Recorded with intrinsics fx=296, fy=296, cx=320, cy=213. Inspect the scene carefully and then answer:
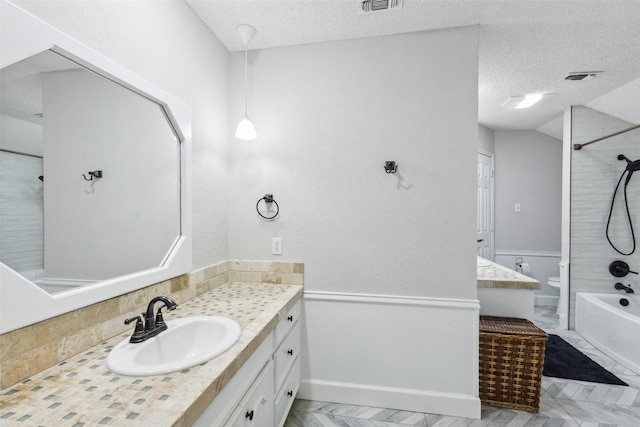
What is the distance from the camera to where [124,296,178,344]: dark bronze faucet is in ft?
3.80

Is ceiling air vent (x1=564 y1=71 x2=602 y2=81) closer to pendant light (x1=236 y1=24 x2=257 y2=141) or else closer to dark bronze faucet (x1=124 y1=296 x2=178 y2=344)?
pendant light (x1=236 y1=24 x2=257 y2=141)

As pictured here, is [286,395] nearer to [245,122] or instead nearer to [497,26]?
[245,122]

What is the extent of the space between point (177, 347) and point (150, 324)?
18 centimetres

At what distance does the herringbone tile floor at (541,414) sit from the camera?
1.86 metres

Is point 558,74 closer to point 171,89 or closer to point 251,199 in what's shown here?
point 251,199

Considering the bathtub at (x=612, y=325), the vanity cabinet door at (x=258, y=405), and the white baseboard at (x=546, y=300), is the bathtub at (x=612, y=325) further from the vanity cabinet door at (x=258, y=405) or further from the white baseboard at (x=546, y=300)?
the vanity cabinet door at (x=258, y=405)

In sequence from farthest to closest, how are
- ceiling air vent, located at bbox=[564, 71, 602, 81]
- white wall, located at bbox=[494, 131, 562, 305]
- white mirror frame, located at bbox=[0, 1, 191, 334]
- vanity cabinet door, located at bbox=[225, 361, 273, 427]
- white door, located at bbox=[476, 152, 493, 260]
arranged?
white wall, located at bbox=[494, 131, 562, 305]
white door, located at bbox=[476, 152, 493, 260]
ceiling air vent, located at bbox=[564, 71, 602, 81]
vanity cabinet door, located at bbox=[225, 361, 273, 427]
white mirror frame, located at bbox=[0, 1, 191, 334]

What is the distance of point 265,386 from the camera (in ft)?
4.60

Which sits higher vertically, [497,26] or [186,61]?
[497,26]

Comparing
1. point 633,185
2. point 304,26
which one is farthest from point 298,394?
point 633,185

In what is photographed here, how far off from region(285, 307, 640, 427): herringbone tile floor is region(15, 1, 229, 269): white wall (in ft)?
4.10

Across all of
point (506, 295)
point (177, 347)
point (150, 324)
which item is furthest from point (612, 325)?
point (150, 324)

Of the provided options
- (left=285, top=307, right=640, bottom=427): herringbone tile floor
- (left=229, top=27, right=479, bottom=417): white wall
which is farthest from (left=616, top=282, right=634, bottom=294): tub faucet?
(left=229, top=27, right=479, bottom=417): white wall

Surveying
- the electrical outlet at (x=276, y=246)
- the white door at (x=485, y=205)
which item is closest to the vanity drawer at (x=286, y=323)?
the electrical outlet at (x=276, y=246)
